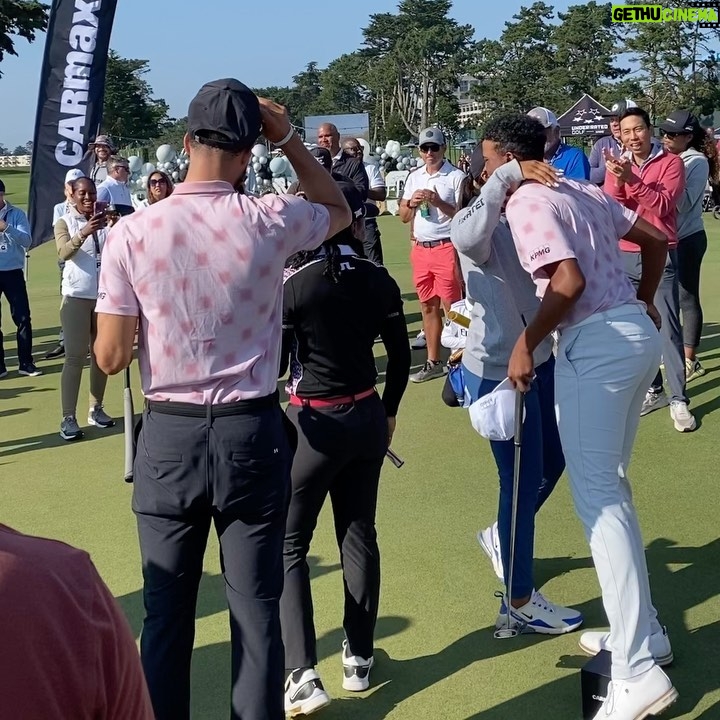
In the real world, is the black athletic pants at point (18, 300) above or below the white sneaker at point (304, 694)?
above

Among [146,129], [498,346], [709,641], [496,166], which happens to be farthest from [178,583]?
[146,129]

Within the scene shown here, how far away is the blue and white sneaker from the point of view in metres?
3.69

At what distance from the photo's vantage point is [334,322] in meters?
3.12

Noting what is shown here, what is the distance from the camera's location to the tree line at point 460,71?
5425 centimetres

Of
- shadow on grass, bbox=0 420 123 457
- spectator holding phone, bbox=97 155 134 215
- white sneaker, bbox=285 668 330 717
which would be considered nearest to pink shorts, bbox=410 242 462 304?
shadow on grass, bbox=0 420 123 457

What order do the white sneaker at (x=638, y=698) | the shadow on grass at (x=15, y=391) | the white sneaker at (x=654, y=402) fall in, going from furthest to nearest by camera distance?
1. the shadow on grass at (x=15, y=391)
2. the white sneaker at (x=654, y=402)
3. the white sneaker at (x=638, y=698)

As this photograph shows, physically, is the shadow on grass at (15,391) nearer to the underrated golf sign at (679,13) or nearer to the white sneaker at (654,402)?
the white sneaker at (654,402)

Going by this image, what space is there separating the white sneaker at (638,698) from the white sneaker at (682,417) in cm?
349

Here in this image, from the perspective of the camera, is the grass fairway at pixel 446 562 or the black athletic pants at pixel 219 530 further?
the grass fairway at pixel 446 562

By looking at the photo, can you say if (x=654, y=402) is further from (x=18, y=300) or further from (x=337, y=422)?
(x=18, y=300)

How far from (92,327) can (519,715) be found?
4922mm

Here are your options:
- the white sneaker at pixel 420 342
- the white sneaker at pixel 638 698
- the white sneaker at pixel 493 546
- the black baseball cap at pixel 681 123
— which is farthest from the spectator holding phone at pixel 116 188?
the white sneaker at pixel 638 698

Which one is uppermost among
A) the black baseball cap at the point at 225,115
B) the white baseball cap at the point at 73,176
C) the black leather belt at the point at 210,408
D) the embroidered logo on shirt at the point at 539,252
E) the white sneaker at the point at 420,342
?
the white baseball cap at the point at 73,176

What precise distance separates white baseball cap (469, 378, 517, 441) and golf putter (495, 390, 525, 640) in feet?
0.16
